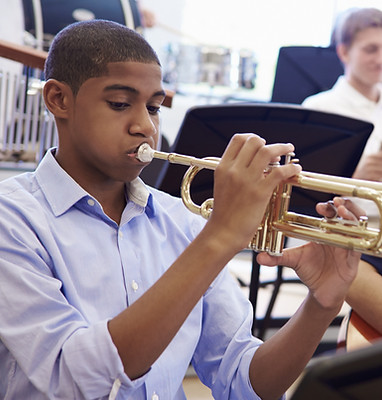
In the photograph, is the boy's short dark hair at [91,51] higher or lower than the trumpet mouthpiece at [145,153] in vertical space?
higher

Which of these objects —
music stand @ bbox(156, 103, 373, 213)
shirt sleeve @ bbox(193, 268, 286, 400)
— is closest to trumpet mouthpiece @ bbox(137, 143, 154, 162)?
shirt sleeve @ bbox(193, 268, 286, 400)

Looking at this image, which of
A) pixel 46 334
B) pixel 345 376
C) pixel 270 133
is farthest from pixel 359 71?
pixel 345 376

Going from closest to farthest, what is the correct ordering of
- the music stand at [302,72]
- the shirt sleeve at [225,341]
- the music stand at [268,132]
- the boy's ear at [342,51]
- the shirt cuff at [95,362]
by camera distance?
the shirt cuff at [95,362], the shirt sleeve at [225,341], the music stand at [268,132], the boy's ear at [342,51], the music stand at [302,72]

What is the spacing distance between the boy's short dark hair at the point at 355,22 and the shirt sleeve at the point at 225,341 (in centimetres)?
247

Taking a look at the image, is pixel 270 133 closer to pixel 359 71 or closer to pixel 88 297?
pixel 88 297

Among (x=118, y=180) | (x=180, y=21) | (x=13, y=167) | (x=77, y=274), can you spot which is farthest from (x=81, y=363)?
(x=180, y=21)

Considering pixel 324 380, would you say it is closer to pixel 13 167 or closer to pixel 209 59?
pixel 13 167

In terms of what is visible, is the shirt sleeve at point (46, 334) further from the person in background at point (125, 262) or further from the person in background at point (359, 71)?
the person in background at point (359, 71)

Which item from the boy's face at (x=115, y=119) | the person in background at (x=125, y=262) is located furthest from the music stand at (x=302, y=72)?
the boy's face at (x=115, y=119)

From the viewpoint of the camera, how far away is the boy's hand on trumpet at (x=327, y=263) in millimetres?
1262

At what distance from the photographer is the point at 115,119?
128cm

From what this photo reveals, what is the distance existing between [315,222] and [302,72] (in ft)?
9.07

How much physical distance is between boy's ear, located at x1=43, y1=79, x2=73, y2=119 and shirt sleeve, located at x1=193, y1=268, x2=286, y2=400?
0.51 m

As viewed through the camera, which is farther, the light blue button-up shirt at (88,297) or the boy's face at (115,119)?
the boy's face at (115,119)
